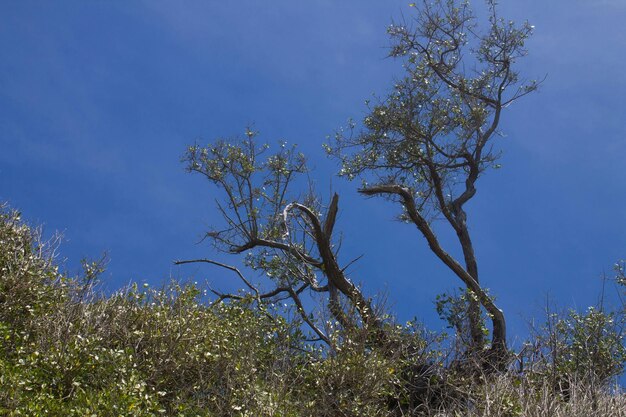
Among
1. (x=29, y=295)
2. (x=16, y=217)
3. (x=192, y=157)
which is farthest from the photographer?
(x=192, y=157)

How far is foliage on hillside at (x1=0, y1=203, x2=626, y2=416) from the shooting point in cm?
973

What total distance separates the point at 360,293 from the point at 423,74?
7.47 meters

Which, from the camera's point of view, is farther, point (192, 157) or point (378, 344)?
point (192, 157)

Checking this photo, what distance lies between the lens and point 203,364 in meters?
11.1

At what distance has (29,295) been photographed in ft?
37.0

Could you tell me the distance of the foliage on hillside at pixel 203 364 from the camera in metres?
9.73

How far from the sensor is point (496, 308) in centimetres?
1516

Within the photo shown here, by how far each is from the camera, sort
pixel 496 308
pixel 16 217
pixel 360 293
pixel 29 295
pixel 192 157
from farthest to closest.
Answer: pixel 192 157 → pixel 496 308 → pixel 360 293 → pixel 16 217 → pixel 29 295

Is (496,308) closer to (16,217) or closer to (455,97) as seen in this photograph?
(455,97)

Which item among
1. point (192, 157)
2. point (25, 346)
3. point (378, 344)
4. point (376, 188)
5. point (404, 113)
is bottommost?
point (25, 346)

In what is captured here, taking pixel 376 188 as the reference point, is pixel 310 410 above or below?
below

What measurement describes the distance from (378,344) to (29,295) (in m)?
5.83

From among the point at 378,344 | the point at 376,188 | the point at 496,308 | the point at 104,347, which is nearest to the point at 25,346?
the point at 104,347

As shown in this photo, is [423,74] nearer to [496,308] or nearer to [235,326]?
[496,308]
